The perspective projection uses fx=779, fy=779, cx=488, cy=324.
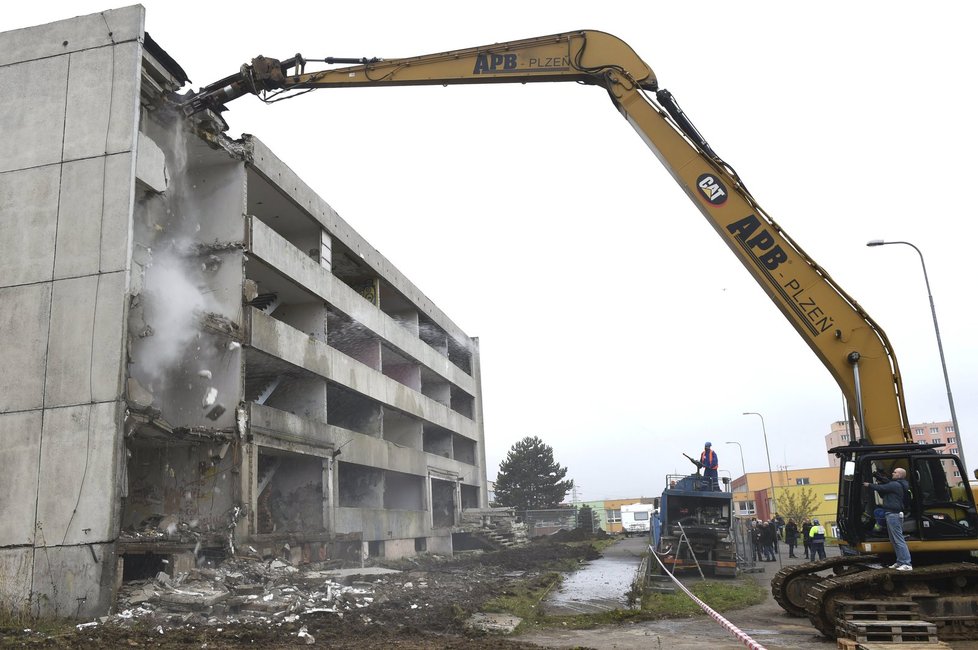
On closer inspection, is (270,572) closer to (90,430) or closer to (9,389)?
(90,430)

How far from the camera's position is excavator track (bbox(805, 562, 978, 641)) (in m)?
10.8

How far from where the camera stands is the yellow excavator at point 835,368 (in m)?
11.0

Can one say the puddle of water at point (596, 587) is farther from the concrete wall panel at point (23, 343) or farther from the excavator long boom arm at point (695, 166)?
the concrete wall panel at point (23, 343)

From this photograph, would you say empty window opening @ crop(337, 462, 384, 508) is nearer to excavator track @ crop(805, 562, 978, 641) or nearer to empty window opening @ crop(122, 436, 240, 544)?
empty window opening @ crop(122, 436, 240, 544)

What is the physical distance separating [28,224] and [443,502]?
2887cm

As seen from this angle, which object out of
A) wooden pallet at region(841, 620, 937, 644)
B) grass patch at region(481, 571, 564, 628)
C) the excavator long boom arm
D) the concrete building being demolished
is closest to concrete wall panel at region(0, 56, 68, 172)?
the concrete building being demolished

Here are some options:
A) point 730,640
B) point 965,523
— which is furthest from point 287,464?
point 965,523

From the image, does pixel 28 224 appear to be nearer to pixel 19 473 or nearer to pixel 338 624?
pixel 19 473

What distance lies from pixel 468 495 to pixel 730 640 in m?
37.7

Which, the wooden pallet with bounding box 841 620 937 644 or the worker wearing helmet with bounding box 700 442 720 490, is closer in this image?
the wooden pallet with bounding box 841 620 937 644

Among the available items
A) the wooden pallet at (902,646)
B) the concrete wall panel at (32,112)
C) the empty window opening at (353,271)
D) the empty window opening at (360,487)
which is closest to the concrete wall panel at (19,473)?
the concrete wall panel at (32,112)

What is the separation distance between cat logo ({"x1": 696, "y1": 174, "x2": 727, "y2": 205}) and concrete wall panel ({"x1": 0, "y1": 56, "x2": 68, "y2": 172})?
13663 millimetres

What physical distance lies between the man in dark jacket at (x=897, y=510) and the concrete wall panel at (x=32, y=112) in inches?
682

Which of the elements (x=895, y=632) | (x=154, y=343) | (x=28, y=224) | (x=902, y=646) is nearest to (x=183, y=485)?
(x=154, y=343)
